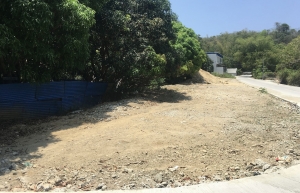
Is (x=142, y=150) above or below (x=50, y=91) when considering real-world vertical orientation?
below

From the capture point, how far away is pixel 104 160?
19.8ft

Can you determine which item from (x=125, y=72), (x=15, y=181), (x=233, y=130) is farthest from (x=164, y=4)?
(x=15, y=181)

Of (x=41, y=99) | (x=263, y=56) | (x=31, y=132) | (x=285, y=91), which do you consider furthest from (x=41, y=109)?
(x=263, y=56)

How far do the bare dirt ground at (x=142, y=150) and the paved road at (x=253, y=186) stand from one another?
290mm

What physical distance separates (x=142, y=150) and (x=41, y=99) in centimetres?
515

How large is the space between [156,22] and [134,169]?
1015cm

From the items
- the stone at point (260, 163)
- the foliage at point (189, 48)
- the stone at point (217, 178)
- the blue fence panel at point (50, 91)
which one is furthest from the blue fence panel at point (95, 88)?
the foliage at point (189, 48)

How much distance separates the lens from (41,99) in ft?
33.6

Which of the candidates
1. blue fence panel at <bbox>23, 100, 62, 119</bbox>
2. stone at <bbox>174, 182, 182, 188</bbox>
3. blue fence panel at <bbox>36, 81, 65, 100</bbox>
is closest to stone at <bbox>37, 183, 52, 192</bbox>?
stone at <bbox>174, 182, 182, 188</bbox>

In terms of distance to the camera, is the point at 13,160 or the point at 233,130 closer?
the point at 13,160

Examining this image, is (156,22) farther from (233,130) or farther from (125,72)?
(233,130)

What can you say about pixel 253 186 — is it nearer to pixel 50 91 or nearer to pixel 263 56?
pixel 50 91

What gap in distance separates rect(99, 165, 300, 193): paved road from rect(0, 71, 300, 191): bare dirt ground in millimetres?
290

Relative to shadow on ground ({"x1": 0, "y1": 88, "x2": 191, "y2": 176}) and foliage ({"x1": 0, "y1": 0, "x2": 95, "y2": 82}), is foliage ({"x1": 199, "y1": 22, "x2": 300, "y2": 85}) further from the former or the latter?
foliage ({"x1": 0, "y1": 0, "x2": 95, "y2": 82})
